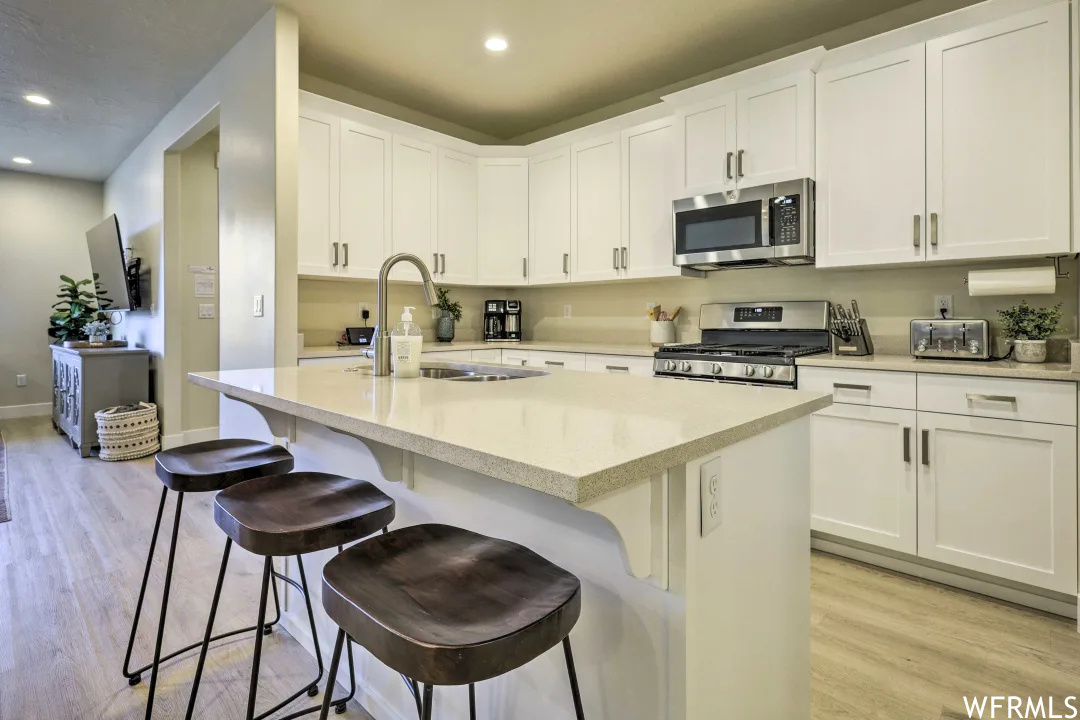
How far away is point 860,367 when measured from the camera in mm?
2438

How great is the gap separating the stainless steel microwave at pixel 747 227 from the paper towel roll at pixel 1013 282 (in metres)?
0.70

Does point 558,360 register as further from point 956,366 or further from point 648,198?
point 956,366

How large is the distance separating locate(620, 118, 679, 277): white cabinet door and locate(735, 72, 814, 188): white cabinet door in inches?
18.3

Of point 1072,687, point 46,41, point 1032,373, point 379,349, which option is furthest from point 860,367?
point 46,41

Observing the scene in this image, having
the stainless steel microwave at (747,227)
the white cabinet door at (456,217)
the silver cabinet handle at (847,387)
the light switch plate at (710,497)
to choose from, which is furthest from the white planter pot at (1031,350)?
the white cabinet door at (456,217)

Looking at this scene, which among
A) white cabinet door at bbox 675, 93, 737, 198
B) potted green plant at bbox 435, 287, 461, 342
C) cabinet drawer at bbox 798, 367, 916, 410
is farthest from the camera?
potted green plant at bbox 435, 287, 461, 342

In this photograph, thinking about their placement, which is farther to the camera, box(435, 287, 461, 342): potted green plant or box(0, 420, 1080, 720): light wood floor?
box(435, 287, 461, 342): potted green plant

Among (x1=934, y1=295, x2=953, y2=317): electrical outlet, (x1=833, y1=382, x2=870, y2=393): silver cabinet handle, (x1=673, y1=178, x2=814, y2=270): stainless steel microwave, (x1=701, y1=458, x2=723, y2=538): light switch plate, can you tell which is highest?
(x1=673, y1=178, x2=814, y2=270): stainless steel microwave

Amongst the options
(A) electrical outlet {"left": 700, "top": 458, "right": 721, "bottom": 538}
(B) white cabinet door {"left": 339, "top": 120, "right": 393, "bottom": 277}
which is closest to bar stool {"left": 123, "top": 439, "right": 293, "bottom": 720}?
(A) electrical outlet {"left": 700, "top": 458, "right": 721, "bottom": 538}

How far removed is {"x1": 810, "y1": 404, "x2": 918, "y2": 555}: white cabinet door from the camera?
7.72 feet

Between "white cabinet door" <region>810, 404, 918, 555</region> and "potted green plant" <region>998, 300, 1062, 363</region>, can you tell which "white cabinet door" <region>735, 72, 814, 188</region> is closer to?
"potted green plant" <region>998, 300, 1062, 363</region>

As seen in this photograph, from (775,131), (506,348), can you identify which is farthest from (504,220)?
(775,131)

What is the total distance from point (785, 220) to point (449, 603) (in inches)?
104

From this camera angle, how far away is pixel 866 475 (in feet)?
8.05
